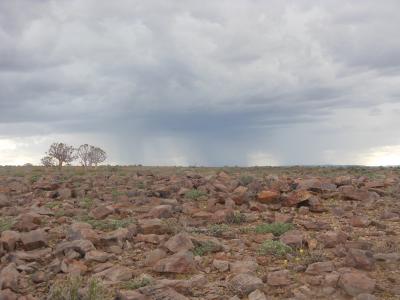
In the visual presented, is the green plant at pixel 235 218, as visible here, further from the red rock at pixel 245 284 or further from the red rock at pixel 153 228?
the red rock at pixel 245 284

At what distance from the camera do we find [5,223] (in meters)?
10.7

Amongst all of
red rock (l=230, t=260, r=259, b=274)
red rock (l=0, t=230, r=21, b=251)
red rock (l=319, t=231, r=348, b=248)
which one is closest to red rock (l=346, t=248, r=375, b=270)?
red rock (l=319, t=231, r=348, b=248)

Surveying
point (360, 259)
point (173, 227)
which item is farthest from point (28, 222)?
point (360, 259)

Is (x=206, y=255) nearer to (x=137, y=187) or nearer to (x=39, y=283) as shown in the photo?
(x=39, y=283)

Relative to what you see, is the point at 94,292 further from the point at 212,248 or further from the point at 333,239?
the point at 333,239

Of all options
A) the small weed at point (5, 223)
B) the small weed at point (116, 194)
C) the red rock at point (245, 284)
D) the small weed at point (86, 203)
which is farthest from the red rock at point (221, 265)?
the small weed at point (116, 194)

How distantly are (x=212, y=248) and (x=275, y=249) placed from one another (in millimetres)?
996

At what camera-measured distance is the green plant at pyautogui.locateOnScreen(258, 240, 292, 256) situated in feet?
26.5

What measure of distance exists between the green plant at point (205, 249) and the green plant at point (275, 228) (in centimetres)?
150

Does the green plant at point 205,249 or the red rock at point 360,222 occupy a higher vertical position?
the red rock at point 360,222

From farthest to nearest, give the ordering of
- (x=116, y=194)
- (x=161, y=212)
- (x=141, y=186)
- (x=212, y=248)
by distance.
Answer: (x=141, y=186) < (x=116, y=194) < (x=161, y=212) < (x=212, y=248)

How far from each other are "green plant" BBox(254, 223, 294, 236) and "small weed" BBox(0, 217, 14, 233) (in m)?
4.82

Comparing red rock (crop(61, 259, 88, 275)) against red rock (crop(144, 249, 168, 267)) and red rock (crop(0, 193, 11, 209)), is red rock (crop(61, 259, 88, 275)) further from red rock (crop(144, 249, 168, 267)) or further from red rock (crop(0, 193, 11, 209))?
red rock (crop(0, 193, 11, 209))

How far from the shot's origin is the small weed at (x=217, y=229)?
9.48 meters
